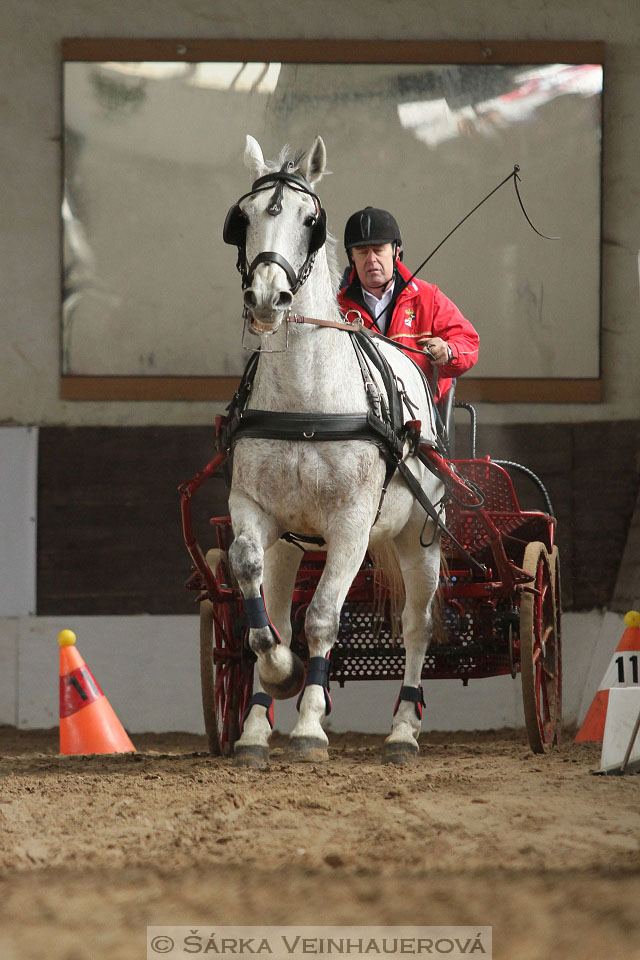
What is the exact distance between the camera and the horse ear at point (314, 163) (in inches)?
144

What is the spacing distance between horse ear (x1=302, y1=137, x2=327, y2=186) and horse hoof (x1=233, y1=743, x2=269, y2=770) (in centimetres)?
188

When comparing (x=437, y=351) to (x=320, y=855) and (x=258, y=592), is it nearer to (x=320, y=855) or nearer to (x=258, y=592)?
(x=258, y=592)

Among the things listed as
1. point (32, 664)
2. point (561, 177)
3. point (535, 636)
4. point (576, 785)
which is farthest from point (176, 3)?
point (576, 785)

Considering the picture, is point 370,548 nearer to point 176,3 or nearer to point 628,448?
point 628,448

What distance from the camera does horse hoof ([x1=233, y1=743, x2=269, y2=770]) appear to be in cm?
369

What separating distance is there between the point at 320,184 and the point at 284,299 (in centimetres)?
366

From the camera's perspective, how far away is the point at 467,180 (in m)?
6.77

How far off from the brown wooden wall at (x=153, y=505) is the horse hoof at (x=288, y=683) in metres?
3.11

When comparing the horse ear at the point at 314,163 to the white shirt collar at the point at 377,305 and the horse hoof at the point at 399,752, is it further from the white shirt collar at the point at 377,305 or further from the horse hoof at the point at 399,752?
the horse hoof at the point at 399,752

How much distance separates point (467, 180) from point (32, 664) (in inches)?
152

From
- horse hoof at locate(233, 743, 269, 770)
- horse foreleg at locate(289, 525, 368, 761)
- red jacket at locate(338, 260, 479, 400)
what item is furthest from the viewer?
red jacket at locate(338, 260, 479, 400)

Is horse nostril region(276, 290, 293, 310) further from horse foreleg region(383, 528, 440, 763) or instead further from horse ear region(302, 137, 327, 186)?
horse foreleg region(383, 528, 440, 763)

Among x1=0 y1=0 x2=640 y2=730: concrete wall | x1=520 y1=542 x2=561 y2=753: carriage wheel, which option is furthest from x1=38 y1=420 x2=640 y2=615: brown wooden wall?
x1=520 y1=542 x2=561 y2=753: carriage wheel

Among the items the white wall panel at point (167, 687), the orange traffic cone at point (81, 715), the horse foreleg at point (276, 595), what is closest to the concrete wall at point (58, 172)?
the white wall panel at point (167, 687)
